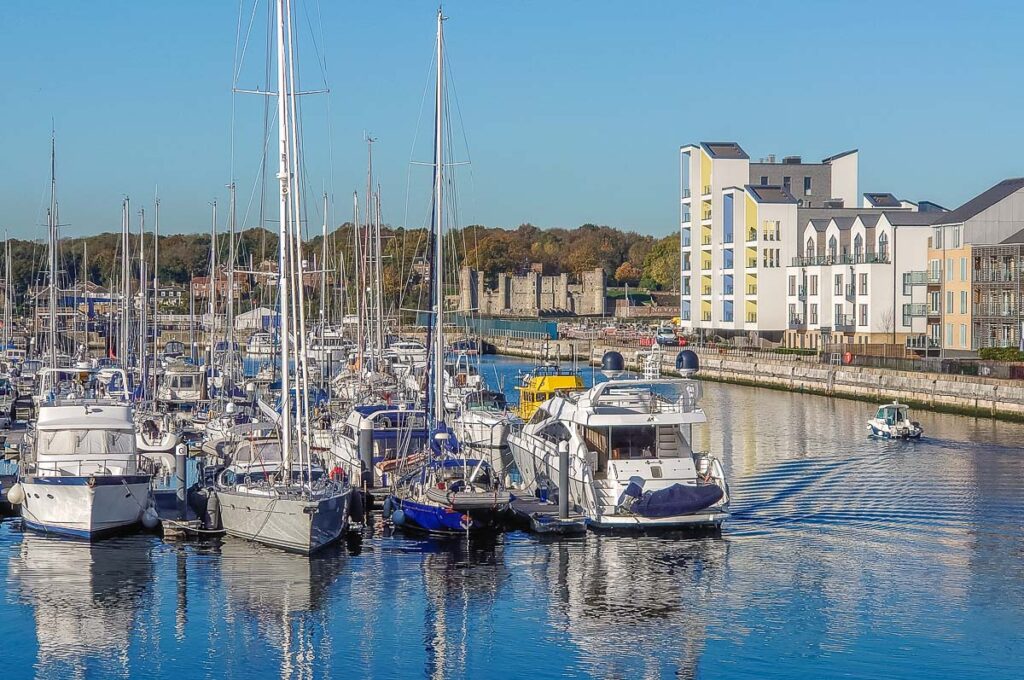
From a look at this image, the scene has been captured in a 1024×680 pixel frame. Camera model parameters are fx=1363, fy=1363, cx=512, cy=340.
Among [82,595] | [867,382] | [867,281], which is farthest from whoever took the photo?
[867,281]

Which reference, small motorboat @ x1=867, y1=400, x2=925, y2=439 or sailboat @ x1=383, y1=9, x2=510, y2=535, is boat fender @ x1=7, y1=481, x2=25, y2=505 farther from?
small motorboat @ x1=867, y1=400, x2=925, y2=439

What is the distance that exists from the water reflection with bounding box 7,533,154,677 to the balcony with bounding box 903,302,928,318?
57.3 m

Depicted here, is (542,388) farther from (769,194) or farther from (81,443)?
(769,194)

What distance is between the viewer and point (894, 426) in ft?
166

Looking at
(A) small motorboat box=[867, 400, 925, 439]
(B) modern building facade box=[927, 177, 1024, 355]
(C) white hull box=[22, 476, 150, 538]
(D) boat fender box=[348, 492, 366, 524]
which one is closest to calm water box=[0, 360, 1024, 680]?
(C) white hull box=[22, 476, 150, 538]

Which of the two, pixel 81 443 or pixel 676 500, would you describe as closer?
pixel 676 500

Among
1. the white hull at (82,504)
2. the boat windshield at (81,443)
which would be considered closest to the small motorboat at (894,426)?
the boat windshield at (81,443)

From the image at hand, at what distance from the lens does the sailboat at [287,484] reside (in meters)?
28.7

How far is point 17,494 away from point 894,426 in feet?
105

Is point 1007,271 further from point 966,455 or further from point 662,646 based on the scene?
point 662,646

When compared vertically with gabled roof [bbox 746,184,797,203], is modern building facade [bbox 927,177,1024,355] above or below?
below

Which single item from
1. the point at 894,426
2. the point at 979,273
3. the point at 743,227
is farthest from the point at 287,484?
the point at 743,227

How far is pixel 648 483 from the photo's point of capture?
31.0 m

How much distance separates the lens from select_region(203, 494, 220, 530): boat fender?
3023 centimetres
